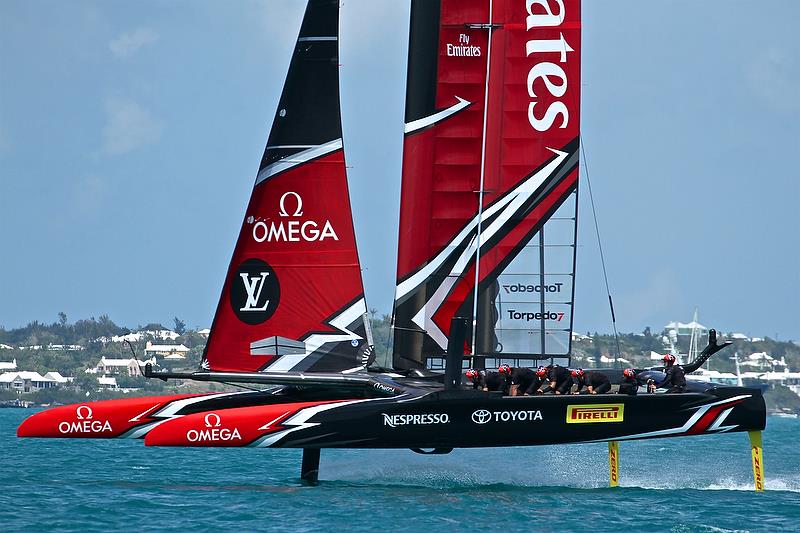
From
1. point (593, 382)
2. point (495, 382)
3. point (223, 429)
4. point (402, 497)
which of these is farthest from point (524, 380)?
point (223, 429)

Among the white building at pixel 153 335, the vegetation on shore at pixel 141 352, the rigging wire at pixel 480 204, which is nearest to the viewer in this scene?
the rigging wire at pixel 480 204

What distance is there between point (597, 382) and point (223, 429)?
4.68 meters

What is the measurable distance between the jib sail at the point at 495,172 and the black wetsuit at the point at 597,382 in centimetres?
116

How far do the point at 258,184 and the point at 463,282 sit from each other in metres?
3.05

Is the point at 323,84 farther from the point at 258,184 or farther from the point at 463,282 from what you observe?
the point at 463,282

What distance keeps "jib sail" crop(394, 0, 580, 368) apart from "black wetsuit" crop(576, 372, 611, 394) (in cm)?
116

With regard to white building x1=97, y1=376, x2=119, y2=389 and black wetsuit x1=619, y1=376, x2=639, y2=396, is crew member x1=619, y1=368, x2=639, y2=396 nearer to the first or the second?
black wetsuit x1=619, y1=376, x2=639, y2=396

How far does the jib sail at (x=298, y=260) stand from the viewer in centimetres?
1886

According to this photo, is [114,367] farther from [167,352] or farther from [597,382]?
[597,382]

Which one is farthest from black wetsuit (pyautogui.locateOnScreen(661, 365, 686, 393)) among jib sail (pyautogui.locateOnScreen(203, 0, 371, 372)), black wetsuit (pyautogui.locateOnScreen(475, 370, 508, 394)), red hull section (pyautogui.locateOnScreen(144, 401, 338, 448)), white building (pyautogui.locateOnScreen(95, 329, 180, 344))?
white building (pyautogui.locateOnScreen(95, 329, 180, 344))

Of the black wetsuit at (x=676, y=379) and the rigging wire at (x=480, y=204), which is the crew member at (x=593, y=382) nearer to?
the black wetsuit at (x=676, y=379)

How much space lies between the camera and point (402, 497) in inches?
678

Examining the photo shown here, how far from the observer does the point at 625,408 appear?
17250mm

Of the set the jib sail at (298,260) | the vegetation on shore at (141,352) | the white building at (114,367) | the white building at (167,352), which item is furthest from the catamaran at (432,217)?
the white building at (114,367)
